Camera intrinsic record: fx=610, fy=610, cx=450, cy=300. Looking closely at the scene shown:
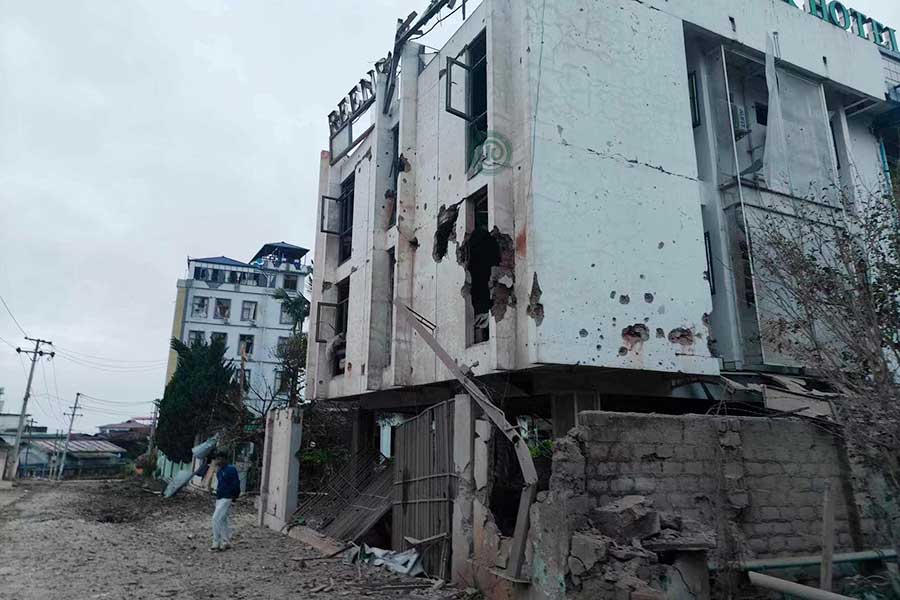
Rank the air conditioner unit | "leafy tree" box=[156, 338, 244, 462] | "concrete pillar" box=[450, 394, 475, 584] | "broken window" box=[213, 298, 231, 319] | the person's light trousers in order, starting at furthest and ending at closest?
"broken window" box=[213, 298, 231, 319] → "leafy tree" box=[156, 338, 244, 462] → the air conditioner unit → the person's light trousers → "concrete pillar" box=[450, 394, 475, 584]

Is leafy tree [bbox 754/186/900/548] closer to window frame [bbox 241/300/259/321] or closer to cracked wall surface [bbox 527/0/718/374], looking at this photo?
cracked wall surface [bbox 527/0/718/374]

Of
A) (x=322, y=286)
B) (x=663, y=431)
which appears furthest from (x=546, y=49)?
(x=322, y=286)

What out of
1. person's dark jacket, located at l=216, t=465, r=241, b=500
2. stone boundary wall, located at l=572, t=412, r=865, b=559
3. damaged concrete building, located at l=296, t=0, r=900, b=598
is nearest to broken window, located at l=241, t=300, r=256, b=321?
damaged concrete building, located at l=296, t=0, r=900, b=598

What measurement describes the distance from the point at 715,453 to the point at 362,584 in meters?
4.79

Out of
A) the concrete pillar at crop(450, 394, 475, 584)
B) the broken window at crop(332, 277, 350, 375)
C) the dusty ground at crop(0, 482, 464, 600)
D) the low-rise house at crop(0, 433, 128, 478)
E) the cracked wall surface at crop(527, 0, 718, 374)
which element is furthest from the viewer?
the low-rise house at crop(0, 433, 128, 478)

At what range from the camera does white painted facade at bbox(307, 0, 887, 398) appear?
30.7ft

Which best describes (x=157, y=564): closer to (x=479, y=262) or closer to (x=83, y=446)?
(x=479, y=262)

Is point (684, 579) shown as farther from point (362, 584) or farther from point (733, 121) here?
point (733, 121)

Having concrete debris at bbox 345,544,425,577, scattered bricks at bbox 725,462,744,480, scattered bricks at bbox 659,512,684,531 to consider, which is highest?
scattered bricks at bbox 725,462,744,480

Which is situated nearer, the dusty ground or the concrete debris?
the dusty ground

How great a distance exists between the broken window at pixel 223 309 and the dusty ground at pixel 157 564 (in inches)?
1184

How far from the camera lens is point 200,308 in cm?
4472

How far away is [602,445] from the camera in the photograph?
5941 mm

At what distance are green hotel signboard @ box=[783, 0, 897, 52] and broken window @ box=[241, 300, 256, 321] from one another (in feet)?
131
